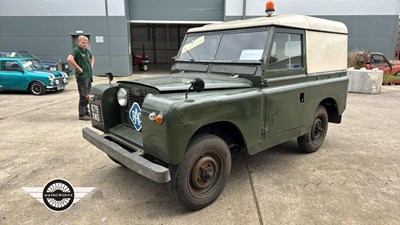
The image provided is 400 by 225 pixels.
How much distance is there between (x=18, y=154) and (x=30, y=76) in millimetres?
6925

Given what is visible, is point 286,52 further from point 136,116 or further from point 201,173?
point 136,116

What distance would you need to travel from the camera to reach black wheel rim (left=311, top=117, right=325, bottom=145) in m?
4.72

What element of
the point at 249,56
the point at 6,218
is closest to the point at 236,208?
the point at 249,56

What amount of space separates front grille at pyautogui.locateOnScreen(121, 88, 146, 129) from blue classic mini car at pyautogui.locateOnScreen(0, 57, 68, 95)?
8387mm

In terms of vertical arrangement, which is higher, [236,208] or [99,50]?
[99,50]

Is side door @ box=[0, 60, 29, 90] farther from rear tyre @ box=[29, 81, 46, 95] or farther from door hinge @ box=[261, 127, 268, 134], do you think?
door hinge @ box=[261, 127, 268, 134]

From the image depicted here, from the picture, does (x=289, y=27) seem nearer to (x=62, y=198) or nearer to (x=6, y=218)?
(x=62, y=198)

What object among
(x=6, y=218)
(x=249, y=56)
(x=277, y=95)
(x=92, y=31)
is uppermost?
(x=92, y=31)

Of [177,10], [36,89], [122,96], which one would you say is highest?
[177,10]

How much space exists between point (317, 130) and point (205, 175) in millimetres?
2661

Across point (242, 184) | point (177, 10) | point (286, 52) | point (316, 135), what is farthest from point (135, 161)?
point (177, 10)

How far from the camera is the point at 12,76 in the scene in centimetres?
1049

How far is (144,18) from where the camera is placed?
16.7 m

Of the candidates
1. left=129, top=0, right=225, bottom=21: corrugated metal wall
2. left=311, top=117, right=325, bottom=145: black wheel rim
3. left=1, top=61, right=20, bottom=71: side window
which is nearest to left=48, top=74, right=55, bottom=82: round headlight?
left=1, top=61, right=20, bottom=71: side window
